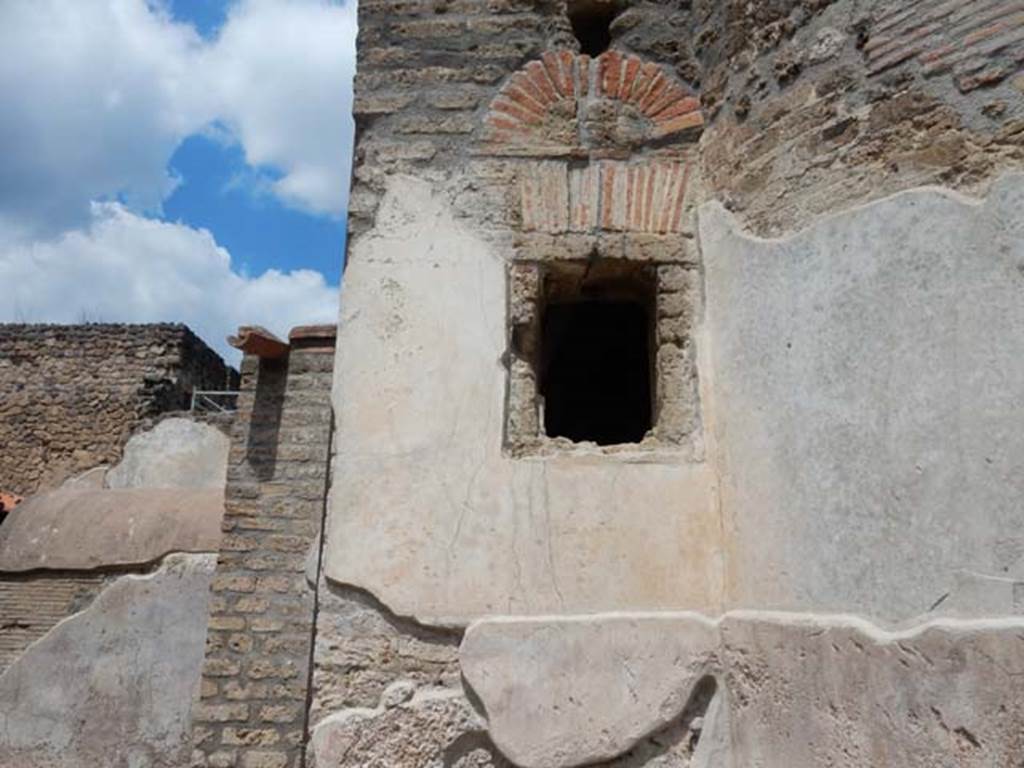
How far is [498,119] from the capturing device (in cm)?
308

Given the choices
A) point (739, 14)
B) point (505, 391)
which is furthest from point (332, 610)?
point (739, 14)

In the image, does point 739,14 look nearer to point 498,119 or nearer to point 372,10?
point 498,119

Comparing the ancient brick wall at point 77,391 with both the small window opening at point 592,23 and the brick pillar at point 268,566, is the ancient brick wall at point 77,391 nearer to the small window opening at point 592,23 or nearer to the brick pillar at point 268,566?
the brick pillar at point 268,566

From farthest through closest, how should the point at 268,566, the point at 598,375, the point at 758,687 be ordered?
1. the point at 268,566
2. the point at 598,375
3. the point at 758,687

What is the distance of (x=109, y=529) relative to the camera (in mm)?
7859

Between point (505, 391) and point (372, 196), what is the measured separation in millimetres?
877

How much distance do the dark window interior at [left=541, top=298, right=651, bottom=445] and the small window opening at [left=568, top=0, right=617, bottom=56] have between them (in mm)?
1594

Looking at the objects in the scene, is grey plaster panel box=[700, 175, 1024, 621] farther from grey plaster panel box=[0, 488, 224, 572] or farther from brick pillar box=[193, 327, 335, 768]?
grey plaster panel box=[0, 488, 224, 572]

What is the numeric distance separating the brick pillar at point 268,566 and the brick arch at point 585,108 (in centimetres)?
247

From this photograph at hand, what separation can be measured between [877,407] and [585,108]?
5.15ft

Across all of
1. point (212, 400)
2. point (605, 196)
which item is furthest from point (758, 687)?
point (212, 400)

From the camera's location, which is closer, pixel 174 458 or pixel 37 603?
pixel 37 603

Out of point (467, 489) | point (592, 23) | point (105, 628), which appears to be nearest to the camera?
point (467, 489)

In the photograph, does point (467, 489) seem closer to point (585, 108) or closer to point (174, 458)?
point (585, 108)
